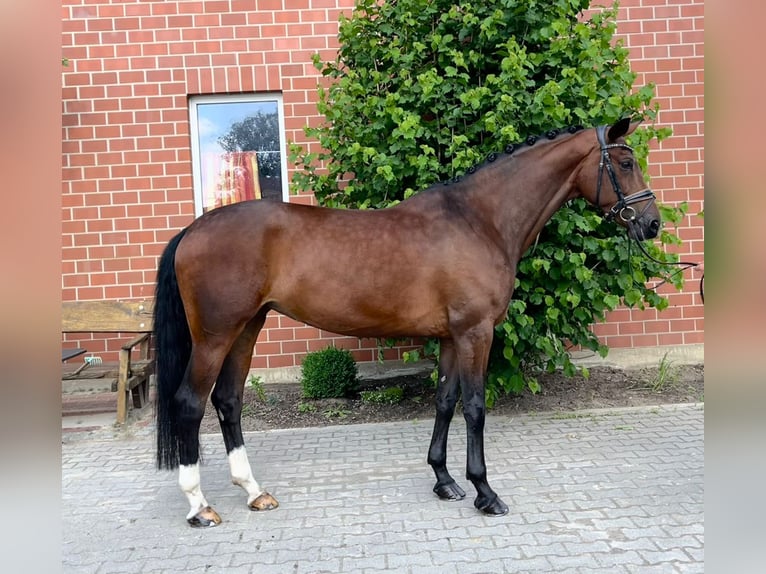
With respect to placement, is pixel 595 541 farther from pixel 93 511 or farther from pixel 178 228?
pixel 178 228

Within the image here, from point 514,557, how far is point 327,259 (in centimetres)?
185

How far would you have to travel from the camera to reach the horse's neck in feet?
11.1

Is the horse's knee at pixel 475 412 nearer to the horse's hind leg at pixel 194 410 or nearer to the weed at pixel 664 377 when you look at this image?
the horse's hind leg at pixel 194 410

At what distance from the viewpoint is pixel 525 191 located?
3400 millimetres

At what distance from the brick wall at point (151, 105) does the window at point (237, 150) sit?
0.16m

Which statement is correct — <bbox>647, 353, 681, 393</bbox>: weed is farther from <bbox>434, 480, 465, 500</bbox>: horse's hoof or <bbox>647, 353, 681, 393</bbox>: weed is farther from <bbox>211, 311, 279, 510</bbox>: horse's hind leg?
<bbox>211, 311, 279, 510</bbox>: horse's hind leg

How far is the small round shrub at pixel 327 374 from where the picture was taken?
216 inches

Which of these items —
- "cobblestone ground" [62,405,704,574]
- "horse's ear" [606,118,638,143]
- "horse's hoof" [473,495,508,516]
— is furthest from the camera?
"horse's ear" [606,118,638,143]

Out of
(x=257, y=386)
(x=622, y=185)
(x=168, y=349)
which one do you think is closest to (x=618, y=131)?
(x=622, y=185)

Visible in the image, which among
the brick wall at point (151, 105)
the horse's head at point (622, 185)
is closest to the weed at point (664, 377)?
the brick wall at point (151, 105)

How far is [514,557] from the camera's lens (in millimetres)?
2605

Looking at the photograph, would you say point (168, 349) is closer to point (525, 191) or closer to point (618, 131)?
point (525, 191)

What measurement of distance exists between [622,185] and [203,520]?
10.4 ft

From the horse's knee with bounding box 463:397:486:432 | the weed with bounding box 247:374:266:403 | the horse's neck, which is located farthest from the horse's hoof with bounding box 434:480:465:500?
the weed with bounding box 247:374:266:403
